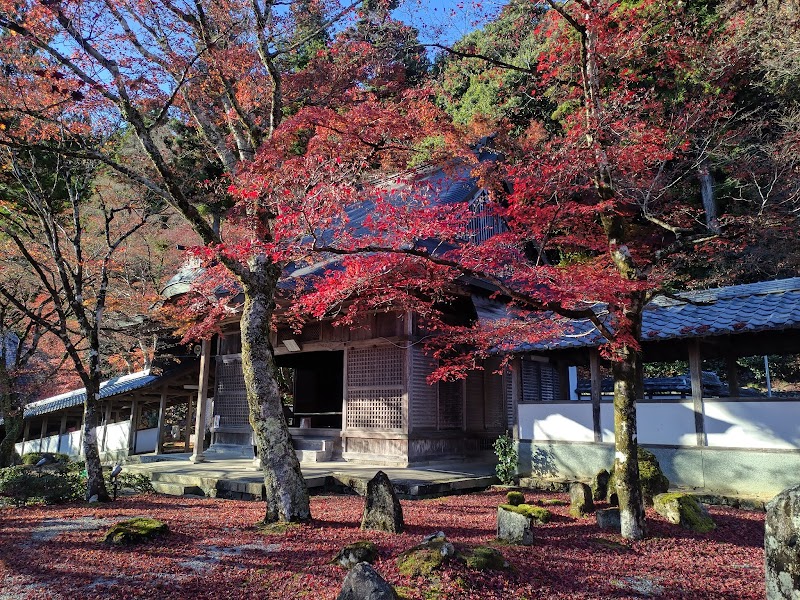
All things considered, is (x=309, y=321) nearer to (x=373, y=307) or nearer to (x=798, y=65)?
(x=373, y=307)

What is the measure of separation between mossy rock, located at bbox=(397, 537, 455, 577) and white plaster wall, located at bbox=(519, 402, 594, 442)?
6.55 metres

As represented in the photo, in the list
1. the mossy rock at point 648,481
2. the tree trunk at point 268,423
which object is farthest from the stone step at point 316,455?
the mossy rock at point 648,481

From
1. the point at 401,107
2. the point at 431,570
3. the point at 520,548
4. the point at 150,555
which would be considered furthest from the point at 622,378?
the point at 401,107

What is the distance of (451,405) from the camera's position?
544 inches

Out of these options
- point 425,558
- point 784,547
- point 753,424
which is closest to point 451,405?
point 753,424

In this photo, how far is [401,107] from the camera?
15.0 metres

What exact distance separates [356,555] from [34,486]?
26.3 ft

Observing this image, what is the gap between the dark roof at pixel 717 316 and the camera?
848 centimetres

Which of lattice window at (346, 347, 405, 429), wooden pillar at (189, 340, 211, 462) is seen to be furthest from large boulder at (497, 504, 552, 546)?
wooden pillar at (189, 340, 211, 462)

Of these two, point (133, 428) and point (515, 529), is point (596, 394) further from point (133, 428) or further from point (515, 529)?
point (133, 428)

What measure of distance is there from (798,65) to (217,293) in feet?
Answer: 55.5

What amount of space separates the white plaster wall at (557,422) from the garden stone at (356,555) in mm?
6653

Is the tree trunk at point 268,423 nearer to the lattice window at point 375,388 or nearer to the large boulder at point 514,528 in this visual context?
the large boulder at point 514,528

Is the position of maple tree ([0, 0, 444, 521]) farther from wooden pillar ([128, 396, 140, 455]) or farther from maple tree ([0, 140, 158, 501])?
wooden pillar ([128, 396, 140, 455])
